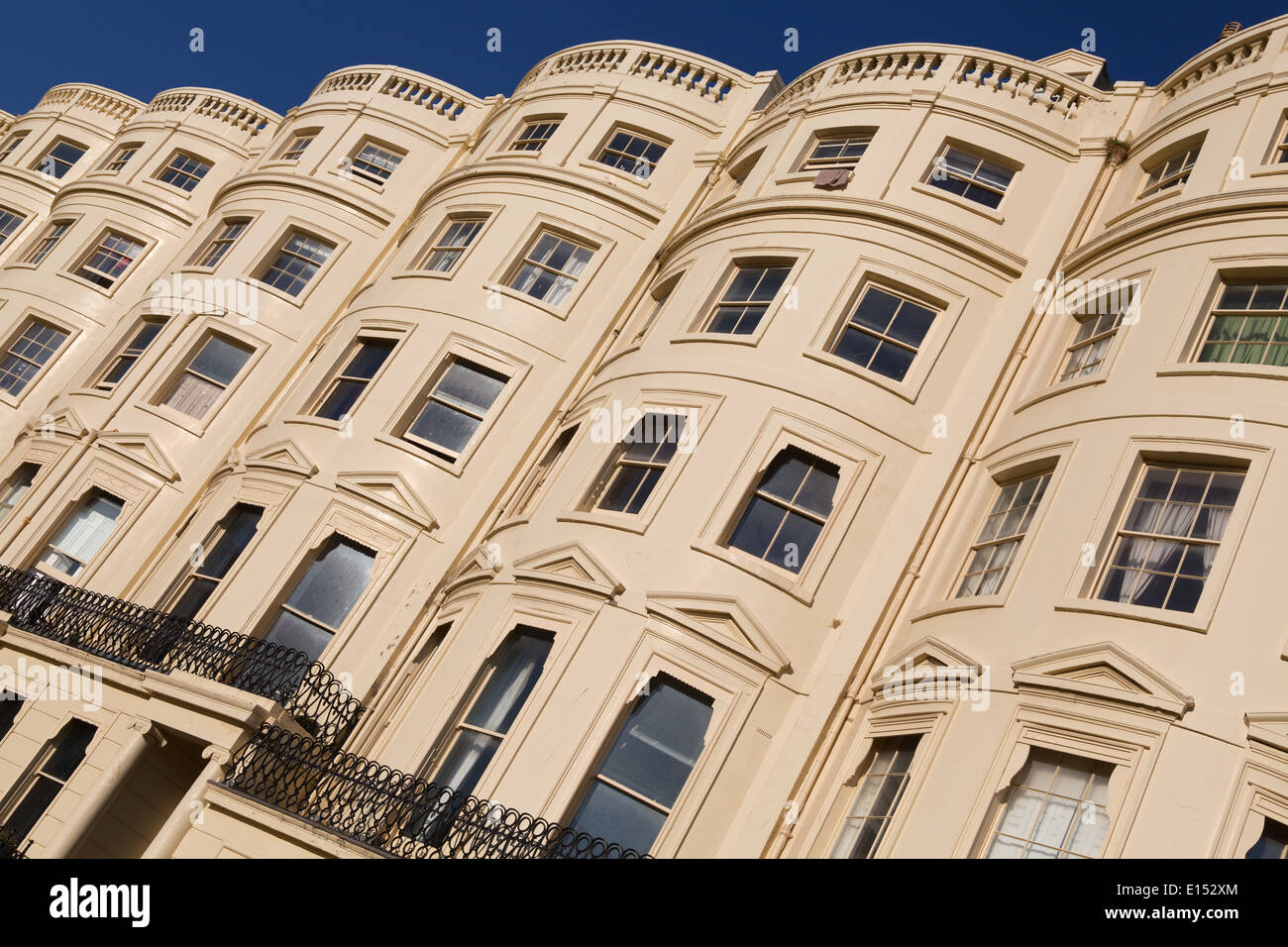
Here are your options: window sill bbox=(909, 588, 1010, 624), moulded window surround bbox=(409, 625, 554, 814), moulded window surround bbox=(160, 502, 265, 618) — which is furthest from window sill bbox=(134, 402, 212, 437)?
window sill bbox=(909, 588, 1010, 624)

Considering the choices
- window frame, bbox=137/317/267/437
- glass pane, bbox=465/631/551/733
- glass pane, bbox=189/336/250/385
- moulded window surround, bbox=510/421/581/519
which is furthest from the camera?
glass pane, bbox=189/336/250/385

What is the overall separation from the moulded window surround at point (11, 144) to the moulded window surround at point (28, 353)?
11155 mm

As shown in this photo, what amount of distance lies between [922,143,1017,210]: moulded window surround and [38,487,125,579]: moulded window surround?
696 inches

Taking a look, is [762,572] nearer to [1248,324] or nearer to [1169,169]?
[1248,324]

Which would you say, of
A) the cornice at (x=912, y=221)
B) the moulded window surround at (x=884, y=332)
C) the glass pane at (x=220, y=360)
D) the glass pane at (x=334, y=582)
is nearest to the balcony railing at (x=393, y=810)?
the glass pane at (x=334, y=582)

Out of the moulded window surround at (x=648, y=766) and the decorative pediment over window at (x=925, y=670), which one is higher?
the decorative pediment over window at (x=925, y=670)

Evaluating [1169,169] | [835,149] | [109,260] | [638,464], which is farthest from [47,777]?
[1169,169]

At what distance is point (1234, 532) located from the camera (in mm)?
12883

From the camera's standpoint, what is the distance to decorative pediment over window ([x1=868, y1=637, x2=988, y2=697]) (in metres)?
13.8

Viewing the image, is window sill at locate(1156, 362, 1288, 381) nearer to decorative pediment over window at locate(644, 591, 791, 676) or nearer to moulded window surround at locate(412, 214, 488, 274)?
decorative pediment over window at locate(644, 591, 791, 676)

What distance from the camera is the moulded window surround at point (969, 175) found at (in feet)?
64.8

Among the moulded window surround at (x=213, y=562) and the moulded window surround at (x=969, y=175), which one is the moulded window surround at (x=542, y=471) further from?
the moulded window surround at (x=969, y=175)

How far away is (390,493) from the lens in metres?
20.2
